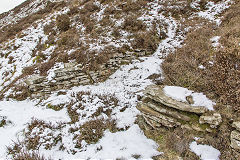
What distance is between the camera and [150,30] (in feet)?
32.5

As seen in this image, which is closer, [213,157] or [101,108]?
[213,157]

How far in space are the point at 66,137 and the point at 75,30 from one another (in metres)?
8.45

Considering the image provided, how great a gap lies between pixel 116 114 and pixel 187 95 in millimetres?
2765

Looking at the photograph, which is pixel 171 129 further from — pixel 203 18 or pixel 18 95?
pixel 203 18

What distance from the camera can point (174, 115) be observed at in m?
3.86

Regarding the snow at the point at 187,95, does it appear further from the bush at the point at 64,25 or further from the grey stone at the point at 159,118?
the bush at the point at 64,25

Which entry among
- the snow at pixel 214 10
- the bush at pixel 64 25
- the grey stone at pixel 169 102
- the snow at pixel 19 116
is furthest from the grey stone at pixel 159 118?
the snow at pixel 214 10

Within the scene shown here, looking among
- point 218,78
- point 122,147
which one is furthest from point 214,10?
point 122,147

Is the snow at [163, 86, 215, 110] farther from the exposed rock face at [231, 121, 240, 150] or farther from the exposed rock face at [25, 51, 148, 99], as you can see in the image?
the exposed rock face at [25, 51, 148, 99]

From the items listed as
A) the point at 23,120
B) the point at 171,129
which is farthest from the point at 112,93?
the point at 23,120

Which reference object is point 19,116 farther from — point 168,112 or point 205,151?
point 205,151

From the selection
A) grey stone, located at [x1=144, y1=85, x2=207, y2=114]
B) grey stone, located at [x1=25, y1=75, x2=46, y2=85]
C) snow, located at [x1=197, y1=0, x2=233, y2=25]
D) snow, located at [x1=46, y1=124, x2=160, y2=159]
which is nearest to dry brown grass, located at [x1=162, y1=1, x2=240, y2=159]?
grey stone, located at [x1=144, y1=85, x2=207, y2=114]

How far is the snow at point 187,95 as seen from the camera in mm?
3757

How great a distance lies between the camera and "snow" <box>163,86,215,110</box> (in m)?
3.76
